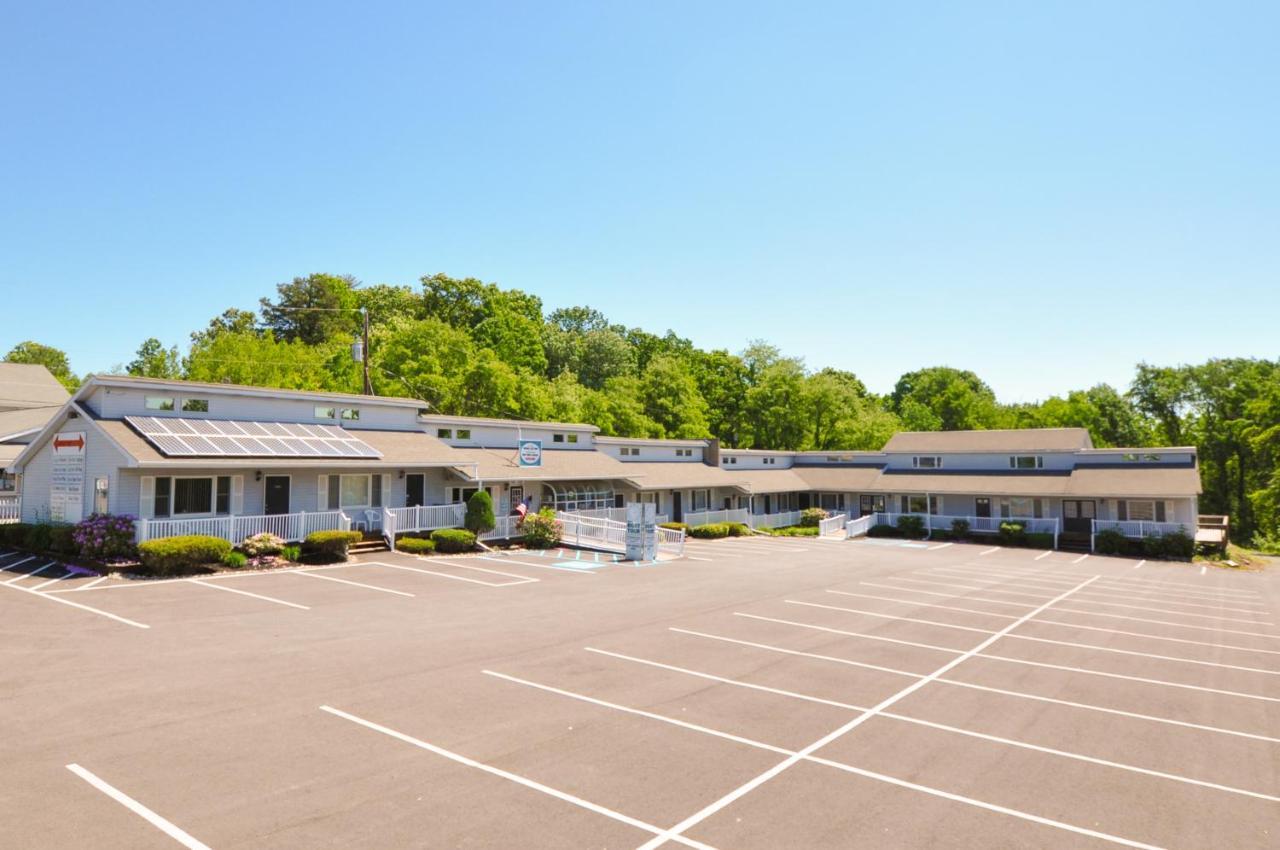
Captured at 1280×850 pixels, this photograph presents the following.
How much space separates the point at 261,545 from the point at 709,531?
24076 millimetres

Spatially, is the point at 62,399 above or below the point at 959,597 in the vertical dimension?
above

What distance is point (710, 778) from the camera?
8383 millimetres

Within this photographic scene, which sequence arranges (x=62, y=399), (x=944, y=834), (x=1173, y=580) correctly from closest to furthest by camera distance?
1. (x=944, y=834)
2. (x=1173, y=580)
3. (x=62, y=399)

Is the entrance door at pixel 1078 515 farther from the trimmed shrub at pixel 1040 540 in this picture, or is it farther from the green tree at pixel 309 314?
the green tree at pixel 309 314

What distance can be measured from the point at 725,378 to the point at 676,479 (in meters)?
31.6

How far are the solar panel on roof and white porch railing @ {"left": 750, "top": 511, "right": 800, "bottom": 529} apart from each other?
26.7 metres

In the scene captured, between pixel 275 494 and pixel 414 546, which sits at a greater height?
pixel 275 494

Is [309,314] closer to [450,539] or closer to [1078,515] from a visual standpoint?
[450,539]

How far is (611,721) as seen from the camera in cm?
1015

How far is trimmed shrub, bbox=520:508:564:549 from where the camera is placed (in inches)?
1223

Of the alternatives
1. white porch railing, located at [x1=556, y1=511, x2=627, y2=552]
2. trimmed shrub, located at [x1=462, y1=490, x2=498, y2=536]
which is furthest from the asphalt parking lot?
white porch railing, located at [x1=556, y1=511, x2=627, y2=552]

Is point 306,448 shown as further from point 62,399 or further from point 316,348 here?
point 316,348

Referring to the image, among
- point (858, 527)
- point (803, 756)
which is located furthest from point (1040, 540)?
point (803, 756)

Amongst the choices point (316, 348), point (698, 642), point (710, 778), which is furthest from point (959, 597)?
point (316, 348)
